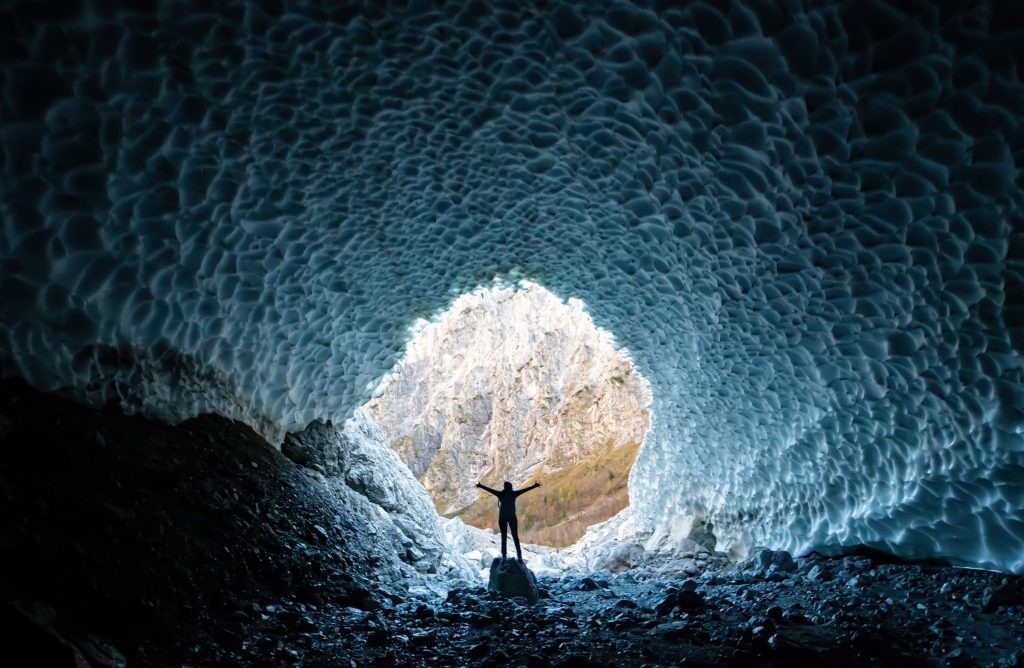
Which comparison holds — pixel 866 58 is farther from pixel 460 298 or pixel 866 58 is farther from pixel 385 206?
pixel 460 298

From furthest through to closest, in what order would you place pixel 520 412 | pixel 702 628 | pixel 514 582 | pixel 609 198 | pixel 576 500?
pixel 520 412 < pixel 576 500 < pixel 609 198 < pixel 514 582 < pixel 702 628

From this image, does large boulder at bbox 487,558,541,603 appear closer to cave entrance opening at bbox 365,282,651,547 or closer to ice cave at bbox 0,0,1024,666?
ice cave at bbox 0,0,1024,666

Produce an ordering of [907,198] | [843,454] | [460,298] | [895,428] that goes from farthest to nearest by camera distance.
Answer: [460,298], [843,454], [895,428], [907,198]

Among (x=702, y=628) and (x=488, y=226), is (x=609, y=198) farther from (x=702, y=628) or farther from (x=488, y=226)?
(x=702, y=628)

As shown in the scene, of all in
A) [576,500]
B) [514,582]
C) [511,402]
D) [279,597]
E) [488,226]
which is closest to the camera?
[279,597]

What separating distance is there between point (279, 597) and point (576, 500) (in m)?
30.1

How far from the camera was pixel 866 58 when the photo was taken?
377 centimetres

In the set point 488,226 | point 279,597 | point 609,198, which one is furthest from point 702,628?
point 488,226

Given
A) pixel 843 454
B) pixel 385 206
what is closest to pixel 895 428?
pixel 843 454

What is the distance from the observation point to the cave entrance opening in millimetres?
35062

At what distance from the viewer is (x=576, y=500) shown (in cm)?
3297

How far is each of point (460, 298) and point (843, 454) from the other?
5045 millimetres

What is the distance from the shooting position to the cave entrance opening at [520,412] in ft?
115

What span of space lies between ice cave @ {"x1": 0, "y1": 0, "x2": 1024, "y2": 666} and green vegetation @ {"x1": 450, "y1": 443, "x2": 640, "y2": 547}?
25.3 meters
